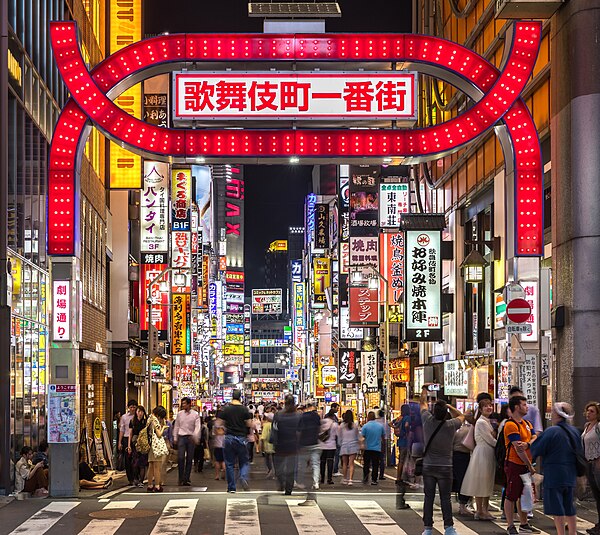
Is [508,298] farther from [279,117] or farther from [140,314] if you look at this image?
[140,314]

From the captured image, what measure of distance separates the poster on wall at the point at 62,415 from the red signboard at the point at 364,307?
30870mm

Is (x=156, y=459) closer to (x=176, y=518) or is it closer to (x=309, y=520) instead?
(x=176, y=518)

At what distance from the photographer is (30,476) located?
20219 mm

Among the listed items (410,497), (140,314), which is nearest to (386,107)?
(410,497)

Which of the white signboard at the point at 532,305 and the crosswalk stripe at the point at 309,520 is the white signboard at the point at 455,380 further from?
the crosswalk stripe at the point at 309,520

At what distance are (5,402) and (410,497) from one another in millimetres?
7704

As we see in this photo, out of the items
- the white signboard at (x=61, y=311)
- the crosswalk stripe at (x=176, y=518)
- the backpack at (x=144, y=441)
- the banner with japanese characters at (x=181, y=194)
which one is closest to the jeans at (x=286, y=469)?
the crosswalk stripe at (x=176, y=518)

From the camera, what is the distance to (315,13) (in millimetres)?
20891

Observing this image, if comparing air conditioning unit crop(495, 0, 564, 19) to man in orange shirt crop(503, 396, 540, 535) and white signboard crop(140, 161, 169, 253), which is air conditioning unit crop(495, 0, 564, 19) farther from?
white signboard crop(140, 161, 169, 253)

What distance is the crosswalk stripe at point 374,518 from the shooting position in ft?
49.4

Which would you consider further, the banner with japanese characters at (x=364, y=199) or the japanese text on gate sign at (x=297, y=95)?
the banner with japanese characters at (x=364, y=199)

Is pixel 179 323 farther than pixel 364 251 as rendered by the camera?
Yes

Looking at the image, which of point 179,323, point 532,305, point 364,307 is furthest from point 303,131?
point 179,323

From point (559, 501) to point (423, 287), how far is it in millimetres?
23113
